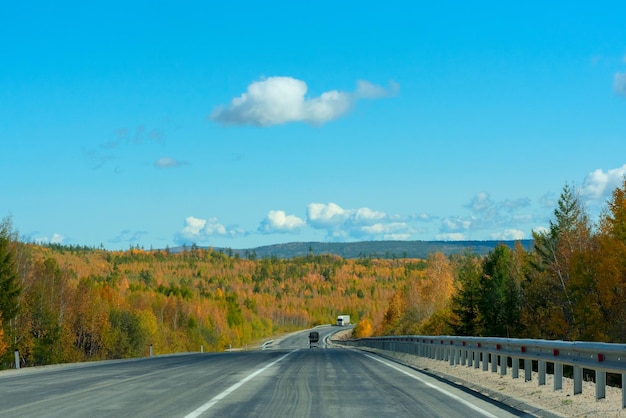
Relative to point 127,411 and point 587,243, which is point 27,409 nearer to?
point 127,411

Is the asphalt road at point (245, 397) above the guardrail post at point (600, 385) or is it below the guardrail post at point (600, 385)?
below

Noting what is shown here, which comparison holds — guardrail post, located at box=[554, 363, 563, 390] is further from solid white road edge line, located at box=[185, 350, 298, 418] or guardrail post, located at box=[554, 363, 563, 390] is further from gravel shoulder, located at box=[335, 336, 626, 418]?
solid white road edge line, located at box=[185, 350, 298, 418]

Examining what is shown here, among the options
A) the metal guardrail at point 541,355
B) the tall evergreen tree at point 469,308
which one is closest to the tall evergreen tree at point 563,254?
the tall evergreen tree at point 469,308

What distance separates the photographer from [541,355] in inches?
598

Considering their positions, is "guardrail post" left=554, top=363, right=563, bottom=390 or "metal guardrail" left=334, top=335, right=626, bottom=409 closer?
"metal guardrail" left=334, top=335, right=626, bottom=409

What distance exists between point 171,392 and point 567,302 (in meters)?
63.3

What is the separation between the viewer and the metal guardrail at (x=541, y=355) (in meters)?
11.4

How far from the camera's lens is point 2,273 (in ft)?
210

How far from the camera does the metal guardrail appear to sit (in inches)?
450

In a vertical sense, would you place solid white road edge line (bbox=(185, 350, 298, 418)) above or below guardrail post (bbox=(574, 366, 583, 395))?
below

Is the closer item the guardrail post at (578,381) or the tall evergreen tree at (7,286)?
the guardrail post at (578,381)

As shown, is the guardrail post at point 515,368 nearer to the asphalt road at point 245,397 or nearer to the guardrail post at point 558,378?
the asphalt road at point 245,397

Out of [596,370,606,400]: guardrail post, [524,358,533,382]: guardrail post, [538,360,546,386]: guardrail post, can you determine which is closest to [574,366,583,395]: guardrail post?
[596,370,606,400]: guardrail post

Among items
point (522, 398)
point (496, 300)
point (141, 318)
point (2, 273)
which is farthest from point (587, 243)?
point (141, 318)
